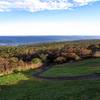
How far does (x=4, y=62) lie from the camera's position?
66.8m

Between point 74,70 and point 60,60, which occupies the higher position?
point 74,70

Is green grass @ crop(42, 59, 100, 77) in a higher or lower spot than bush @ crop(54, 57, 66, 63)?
higher

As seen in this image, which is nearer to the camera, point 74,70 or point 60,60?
point 74,70

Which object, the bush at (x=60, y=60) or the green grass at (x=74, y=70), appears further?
the bush at (x=60, y=60)

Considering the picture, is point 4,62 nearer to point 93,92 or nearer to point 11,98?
point 11,98

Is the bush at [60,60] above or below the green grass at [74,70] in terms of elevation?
below

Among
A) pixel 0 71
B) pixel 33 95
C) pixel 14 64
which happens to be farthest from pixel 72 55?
pixel 33 95

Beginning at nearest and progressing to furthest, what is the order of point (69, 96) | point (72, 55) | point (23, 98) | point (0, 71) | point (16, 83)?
point (69, 96) → point (23, 98) → point (16, 83) → point (0, 71) → point (72, 55)

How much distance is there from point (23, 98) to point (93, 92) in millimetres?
7088

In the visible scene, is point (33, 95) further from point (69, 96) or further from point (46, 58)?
point (46, 58)

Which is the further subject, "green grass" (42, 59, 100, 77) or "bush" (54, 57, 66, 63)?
"bush" (54, 57, 66, 63)

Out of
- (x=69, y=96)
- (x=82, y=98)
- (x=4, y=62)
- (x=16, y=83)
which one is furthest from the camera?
(x=4, y=62)

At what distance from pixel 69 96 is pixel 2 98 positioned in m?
7.73

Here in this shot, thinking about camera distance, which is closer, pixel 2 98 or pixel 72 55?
pixel 2 98
